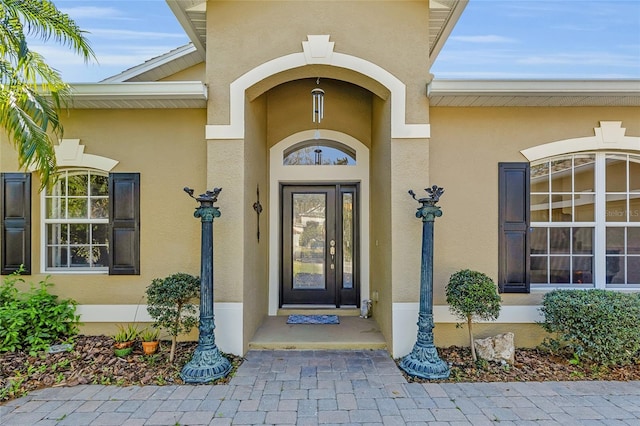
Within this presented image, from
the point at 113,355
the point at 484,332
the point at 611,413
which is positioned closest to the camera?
the point at 611,413

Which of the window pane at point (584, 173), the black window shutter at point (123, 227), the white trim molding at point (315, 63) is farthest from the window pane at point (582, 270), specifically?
the black window shutter at point (123, 227)

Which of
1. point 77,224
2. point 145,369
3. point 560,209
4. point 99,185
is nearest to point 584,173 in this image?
point 560,209

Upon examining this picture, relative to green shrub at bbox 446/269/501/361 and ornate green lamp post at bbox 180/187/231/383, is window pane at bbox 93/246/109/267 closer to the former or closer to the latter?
ornate green lamp post at bbox 180/187/231/383

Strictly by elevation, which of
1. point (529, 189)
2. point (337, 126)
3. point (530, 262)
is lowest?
point (530, 262)

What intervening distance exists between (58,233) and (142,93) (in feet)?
8.79

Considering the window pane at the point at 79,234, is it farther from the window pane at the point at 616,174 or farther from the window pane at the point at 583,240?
the window pane at the point at 616,174

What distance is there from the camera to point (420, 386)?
A: 12.7 ft

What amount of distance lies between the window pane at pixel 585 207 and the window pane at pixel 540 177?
1.70 ft

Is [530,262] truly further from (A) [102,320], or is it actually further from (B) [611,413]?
(A) [102,320]

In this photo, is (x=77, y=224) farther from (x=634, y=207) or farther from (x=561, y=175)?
(x=634, y=207)

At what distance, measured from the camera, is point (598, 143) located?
4.94 m

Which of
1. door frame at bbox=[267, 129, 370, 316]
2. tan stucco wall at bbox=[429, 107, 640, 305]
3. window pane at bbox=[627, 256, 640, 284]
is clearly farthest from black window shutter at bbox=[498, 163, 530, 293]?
door frame at bbox=[267, 129, 370, 316]

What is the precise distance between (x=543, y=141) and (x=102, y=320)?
7009mm

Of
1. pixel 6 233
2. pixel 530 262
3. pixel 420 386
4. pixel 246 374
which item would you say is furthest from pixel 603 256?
pixel 6 233
